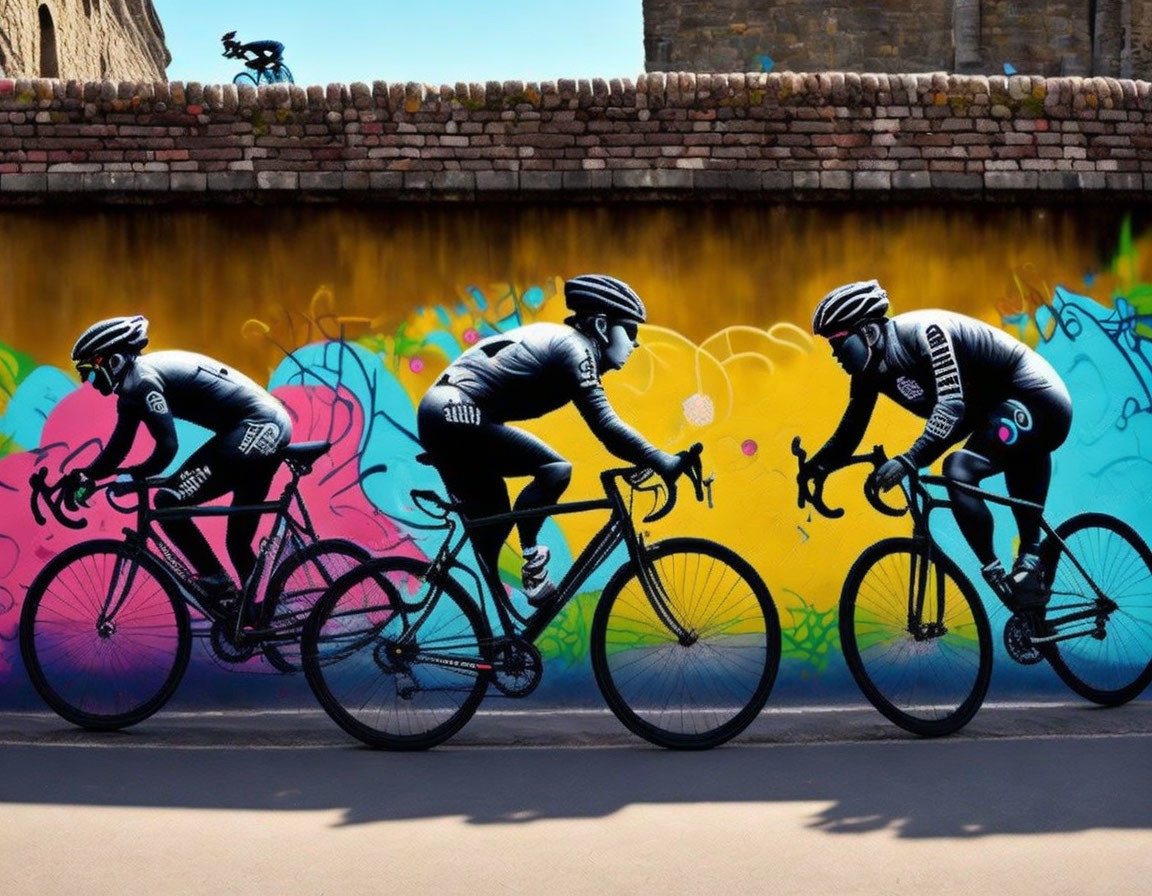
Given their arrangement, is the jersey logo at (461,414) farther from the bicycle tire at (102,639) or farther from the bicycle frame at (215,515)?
the bicycle tire at (102,639)

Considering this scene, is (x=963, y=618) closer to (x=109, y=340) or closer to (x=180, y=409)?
(x=180, y=409)

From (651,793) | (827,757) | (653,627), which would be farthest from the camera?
(653,627)

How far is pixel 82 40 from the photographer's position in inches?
618

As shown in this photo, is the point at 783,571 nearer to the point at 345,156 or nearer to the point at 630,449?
the point at 630,449

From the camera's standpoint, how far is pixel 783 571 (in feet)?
Answer: 24.5

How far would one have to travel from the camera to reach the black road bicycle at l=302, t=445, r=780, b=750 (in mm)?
6141

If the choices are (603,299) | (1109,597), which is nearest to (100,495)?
(603,299)

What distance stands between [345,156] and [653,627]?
3024 mm

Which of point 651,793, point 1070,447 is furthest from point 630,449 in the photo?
point 1070,447

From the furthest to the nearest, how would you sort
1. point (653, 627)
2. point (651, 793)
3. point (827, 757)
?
1. point (653, 627)
2. point (827, 757)
3. point (651, 793)

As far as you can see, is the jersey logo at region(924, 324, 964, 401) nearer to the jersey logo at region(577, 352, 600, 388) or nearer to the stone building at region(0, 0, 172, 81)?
the jersey logo at region(577, 352, 600, 388)

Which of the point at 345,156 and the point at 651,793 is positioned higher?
the point at 345,156

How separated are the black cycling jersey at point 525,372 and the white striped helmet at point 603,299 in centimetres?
17

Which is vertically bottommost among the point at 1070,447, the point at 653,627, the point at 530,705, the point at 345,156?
the point at 530,705
